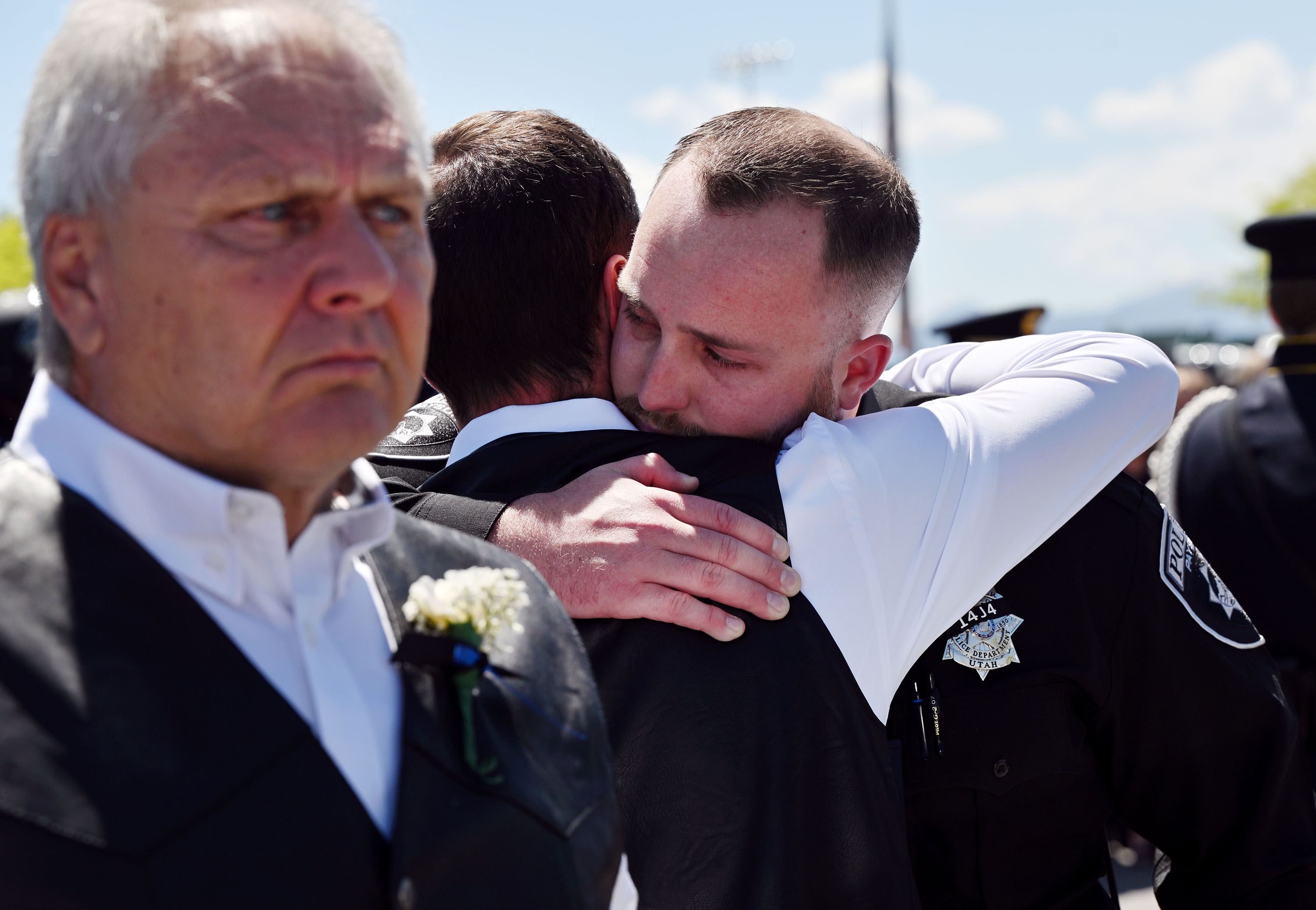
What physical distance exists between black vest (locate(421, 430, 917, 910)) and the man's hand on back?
0.05m

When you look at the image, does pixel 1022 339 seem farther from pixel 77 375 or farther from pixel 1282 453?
pixel 77 375

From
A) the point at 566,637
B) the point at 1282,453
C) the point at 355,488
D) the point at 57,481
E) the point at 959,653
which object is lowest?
the point at 1282,453

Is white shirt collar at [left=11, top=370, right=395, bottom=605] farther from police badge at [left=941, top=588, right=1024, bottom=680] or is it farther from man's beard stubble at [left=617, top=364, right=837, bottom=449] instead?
police badge at [left=941, top=588, right=1024, bottom=680]

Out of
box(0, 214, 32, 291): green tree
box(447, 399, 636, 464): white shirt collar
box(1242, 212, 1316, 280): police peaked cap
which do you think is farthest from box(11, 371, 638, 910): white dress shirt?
box(0, 214, 32, 291): green tree

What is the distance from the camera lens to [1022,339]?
2.45 m

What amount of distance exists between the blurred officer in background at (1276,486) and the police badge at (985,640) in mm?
1749

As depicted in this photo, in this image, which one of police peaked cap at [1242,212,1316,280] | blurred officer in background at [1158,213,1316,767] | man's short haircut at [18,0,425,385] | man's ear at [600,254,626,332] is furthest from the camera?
police peaked cap at [1242,212,1316,280]

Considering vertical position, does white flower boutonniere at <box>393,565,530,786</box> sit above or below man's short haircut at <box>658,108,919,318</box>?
below

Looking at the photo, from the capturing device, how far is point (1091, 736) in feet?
6.70

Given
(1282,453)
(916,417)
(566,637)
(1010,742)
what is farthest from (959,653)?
(1282,453)

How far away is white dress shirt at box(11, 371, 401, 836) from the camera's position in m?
1.19

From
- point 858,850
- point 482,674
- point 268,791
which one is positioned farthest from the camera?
point 858,850

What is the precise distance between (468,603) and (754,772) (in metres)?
0.59

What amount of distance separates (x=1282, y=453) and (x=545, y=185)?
97.3 inches
